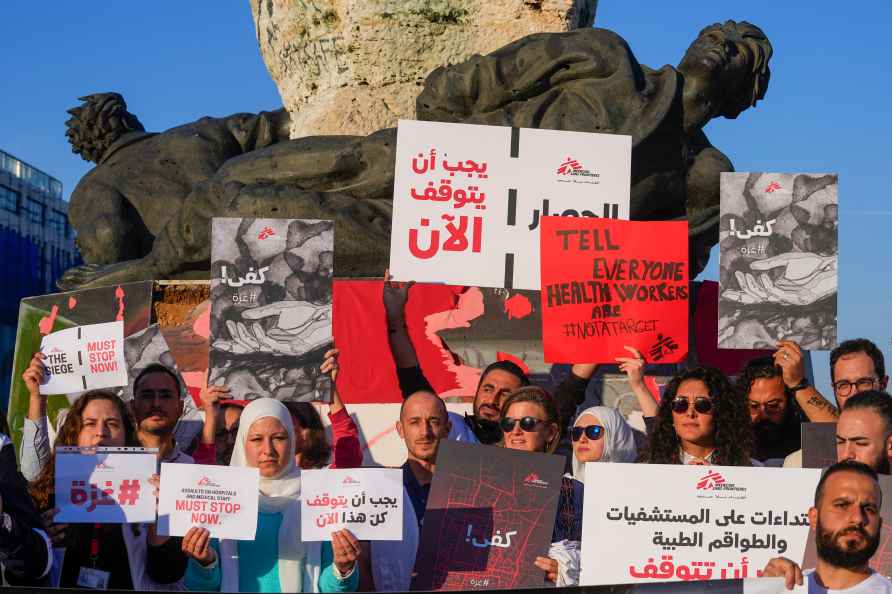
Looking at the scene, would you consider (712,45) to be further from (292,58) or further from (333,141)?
(292,58)

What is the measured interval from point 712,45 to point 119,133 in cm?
346

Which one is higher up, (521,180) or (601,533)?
(521,180)

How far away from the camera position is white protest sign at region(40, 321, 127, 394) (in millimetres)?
5371

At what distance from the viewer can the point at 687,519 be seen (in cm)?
428

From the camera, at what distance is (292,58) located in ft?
27.8

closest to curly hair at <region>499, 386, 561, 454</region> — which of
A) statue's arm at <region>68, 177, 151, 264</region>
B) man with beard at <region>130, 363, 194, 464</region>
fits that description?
man with beard at <region>130, 363, 194, 464</region>

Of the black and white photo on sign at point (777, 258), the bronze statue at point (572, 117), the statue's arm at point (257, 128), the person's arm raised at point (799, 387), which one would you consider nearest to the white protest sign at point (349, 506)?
the person's arm raised at point (799, 387)

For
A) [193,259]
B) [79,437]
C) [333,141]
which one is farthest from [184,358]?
[79,437]

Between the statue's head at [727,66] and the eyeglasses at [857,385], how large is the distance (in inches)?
97.6

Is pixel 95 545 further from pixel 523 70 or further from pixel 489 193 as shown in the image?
pixel 523 70

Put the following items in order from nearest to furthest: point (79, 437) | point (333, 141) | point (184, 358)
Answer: point (79, 437) < point (184, 358) < point (333, 141)

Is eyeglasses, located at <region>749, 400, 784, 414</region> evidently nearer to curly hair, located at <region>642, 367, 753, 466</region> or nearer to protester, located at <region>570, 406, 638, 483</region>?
curly hair, located at <region>642, 367, 753, 466</region>

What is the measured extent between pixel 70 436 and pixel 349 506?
1.01m

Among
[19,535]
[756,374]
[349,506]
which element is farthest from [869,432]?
[19,535]
